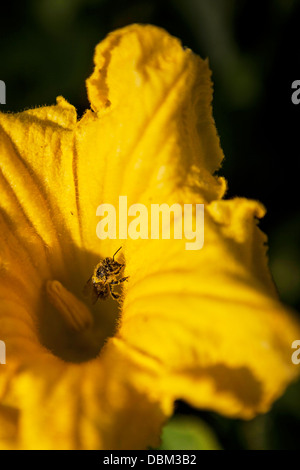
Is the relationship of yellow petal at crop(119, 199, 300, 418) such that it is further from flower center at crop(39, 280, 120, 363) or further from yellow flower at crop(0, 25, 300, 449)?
flower center at crop(39, 280, 120, 363)

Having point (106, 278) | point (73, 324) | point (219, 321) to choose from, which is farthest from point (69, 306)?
point (219, 321)

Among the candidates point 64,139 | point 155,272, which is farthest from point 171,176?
point 64,139

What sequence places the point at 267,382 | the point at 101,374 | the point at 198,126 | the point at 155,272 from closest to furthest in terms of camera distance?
the point at 267,382
the point at 101,374
the point at 155,272
the point at 198,126

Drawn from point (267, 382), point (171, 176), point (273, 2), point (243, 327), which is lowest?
point (267, 382)

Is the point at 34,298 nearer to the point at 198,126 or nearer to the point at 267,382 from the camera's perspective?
the point at 198,126

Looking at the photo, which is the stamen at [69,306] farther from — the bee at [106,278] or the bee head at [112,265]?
the bee head at [112,265]

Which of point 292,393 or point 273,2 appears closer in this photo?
point 292,393

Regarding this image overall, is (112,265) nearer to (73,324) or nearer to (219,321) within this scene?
(73,324)

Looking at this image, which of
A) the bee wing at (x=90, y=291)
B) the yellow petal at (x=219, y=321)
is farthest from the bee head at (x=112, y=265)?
the yellow petal at (x=219, y=321)
